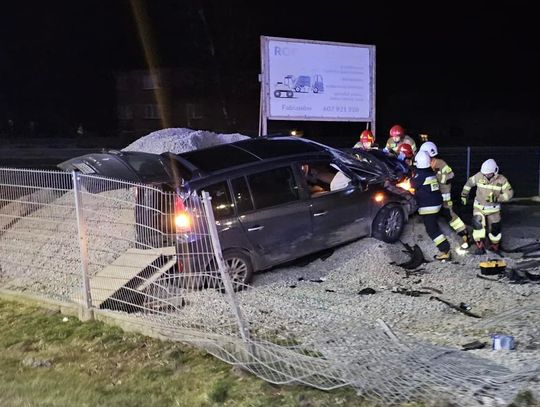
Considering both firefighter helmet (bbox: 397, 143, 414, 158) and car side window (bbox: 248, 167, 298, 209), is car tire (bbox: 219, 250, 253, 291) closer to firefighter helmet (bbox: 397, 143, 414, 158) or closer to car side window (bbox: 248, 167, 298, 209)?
car side window (bbox: 248, 167, 298, 209)

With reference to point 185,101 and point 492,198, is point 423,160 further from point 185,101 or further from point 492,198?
point 185,101

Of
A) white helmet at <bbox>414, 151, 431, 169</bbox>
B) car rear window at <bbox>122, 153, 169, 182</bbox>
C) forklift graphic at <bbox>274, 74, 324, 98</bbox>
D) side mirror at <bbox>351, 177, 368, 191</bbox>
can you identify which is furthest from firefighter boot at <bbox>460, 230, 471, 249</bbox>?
forklift graphic at <bbox>274, 74, 324, 98</bbox>

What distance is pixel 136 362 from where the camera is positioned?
16.6ft

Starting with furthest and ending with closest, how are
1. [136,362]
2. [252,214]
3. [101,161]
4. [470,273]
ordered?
[101,161] < [470,273] < [252,214] < [136,362]

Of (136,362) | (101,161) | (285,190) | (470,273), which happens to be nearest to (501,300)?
(470,273)

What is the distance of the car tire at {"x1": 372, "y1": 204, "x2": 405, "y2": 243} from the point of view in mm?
8695

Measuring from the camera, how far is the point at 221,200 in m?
7.11

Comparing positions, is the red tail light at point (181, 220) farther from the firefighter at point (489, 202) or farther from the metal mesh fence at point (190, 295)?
the firefighter at point (489, 202)

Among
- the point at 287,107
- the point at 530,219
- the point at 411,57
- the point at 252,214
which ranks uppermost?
the point at 411,57

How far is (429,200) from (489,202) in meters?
1.14

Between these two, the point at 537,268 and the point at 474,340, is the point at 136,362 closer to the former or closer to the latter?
the point at 474,340

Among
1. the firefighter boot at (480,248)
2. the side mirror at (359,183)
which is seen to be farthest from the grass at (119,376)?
the firefighter boot at (480,248)

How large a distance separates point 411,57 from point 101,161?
42890mm

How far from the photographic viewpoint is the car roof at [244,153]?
7.52 metres
